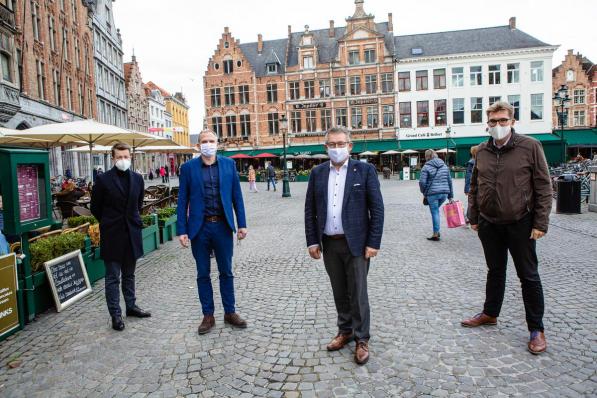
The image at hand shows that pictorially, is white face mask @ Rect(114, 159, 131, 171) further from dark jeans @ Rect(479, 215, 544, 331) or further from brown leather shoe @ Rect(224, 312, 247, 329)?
dark jeans @ Rect(479, 215, 544, 331)

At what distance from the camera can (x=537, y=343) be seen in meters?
3.20

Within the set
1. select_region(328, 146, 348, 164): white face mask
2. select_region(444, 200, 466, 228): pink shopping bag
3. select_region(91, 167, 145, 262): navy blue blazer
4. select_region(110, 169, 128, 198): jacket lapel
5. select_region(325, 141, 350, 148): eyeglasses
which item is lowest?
select_region(444, 200, 466, 228): pink shopping bag

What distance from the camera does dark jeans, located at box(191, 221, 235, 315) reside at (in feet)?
12.4

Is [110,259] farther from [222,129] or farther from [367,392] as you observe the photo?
[222,129]

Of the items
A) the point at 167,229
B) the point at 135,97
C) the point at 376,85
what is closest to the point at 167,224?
the point at 167,229

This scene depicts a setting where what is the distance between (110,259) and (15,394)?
1.40m

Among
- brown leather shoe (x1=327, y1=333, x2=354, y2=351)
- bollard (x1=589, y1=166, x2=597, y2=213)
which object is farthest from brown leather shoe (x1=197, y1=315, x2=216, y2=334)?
bollard (x1=589, y1=166, x2=597, y2=213)

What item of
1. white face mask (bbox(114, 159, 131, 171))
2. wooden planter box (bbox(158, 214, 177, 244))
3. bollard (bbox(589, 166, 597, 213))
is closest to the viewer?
white face mask (bbox(114, 159, 131, 171))

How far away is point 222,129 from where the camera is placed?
4078cm

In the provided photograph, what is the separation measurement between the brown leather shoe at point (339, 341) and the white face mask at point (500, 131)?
2099 mm

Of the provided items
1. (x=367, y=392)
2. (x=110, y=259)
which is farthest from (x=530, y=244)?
(x=110, y=259)

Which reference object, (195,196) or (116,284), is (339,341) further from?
(116,284)

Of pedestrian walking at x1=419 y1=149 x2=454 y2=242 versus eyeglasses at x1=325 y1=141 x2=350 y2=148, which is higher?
eyeglasses at x1=325 y1=141 x2=350 y2=148

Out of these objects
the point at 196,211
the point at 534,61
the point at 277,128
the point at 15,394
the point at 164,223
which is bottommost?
the point at 15,394
